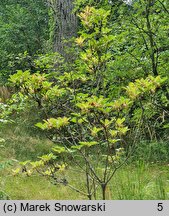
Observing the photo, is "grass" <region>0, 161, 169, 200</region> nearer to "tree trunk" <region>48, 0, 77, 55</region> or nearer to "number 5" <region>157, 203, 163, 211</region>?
"number 5" <region>157, 203, 163, 211</region>

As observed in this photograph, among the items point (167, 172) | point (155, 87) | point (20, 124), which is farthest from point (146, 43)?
point (20, 124)

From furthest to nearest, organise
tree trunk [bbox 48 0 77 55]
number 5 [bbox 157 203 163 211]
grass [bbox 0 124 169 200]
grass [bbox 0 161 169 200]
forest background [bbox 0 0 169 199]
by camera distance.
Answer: tree trunk [bbox 48 0 77 55]
grass [bbox 0 161 169 200]
grass [bbox 0 124 169 200]
forest background [bbox 0 0 169 199]
number 5 [bbox 157 203 163 211]

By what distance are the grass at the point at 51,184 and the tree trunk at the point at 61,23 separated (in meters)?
2.30

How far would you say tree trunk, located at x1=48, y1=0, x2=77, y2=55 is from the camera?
8117mm

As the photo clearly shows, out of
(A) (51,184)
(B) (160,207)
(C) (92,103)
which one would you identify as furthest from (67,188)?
(C) (92,103)

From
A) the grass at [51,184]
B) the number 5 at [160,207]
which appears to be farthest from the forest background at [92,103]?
the number 5 at [160,207]

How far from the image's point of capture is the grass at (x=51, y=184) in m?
3.28

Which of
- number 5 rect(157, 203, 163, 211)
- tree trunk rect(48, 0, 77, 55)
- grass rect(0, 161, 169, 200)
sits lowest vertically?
number 5 rect(157, 203, 163, 211)

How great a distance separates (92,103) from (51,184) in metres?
2.56

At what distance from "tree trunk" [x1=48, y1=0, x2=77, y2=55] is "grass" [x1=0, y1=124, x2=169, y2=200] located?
230 cm

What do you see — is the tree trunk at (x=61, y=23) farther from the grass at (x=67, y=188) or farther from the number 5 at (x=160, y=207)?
the number 5 at (x=160, y=207)

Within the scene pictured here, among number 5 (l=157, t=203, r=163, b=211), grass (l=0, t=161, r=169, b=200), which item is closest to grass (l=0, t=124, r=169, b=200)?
grass (l=0, t=161, r=169, b=200)

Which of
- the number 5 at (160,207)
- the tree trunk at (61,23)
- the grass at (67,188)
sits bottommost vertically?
the number 5 at (160,207)

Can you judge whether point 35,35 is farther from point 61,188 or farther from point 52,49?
point 61,188
